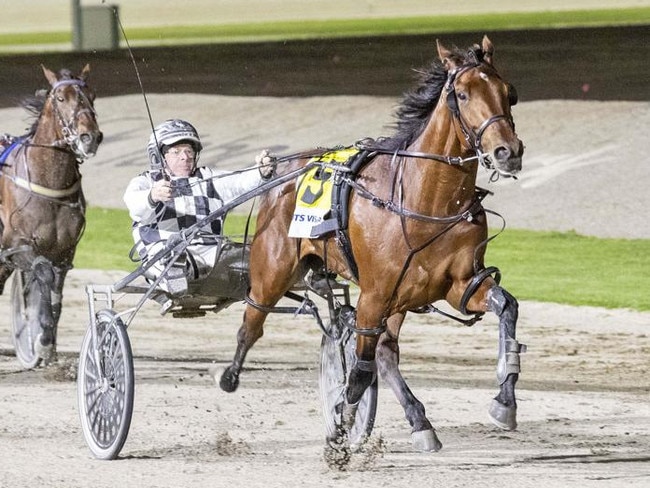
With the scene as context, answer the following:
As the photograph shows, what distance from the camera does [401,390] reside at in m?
6.73

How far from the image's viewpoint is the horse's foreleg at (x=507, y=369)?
594 centimetres

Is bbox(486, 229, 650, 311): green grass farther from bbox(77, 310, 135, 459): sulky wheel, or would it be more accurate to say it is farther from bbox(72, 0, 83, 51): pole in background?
bbox(72, 0, 83, 51): pole in background

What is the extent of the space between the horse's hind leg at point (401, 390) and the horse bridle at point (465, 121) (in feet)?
3.91

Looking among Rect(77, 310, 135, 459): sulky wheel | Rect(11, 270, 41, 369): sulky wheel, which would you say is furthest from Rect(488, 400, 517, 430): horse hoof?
Rect(11, 270, 41, 369): sulky wheel

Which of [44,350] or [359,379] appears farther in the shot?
[44,350]

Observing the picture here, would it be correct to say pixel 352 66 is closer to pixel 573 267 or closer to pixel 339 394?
pixel 573 267

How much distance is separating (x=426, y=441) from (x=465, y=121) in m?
1.42

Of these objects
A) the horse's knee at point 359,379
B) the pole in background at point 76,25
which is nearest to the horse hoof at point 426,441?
the horse's knee at point 359,379

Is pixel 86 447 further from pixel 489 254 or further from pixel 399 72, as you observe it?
pixel 399 72

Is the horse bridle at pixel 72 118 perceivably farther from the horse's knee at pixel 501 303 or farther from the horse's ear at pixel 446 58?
the horse's knee at pixel 501 303

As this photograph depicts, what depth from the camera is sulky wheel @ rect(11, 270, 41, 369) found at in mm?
9953

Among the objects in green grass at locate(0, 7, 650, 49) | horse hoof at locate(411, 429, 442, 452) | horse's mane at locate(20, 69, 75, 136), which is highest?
green grass at locate(0, 7, 650, 49)

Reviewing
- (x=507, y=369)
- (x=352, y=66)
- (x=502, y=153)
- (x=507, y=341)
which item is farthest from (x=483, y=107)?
(x=352, y=66)

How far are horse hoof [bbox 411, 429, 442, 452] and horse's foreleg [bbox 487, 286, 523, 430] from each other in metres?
0.57
